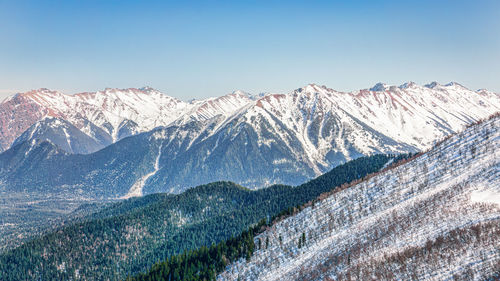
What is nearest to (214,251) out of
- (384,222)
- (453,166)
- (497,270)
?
(384,222)

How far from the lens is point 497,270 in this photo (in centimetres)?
8075

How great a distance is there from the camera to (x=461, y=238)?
97.6 metres

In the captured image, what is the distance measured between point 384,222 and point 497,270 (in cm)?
5180

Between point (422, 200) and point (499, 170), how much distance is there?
81.3 ft

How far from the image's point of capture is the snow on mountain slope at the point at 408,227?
93.9 metres

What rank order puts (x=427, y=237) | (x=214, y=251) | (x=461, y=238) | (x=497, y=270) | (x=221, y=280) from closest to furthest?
(x=497, y=270) → (x=461, y=238) → (x=427, y=237) → (x=221, y=280) → (x=214, y=251)

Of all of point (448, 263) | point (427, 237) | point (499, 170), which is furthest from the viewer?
point (499, 170)

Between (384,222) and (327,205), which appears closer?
(384,222)

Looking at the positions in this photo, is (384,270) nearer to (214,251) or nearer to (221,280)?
(221,280)

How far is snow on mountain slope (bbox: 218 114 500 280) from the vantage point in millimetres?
93875

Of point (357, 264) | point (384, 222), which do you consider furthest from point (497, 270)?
point (384, 222)

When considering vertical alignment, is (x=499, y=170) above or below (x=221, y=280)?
above

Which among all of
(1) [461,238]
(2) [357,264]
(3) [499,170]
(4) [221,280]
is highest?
(3) [499,170]

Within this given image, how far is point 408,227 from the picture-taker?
120 m
